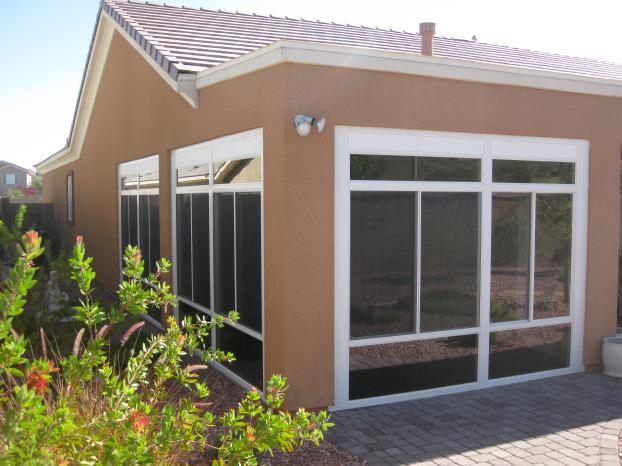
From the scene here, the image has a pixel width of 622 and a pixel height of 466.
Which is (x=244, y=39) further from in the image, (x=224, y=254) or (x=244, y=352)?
(x=244, y=352)

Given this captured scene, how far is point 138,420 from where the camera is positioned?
11.1ft

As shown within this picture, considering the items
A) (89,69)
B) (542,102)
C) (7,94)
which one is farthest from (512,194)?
(7,94)

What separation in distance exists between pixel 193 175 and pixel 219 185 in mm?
1008

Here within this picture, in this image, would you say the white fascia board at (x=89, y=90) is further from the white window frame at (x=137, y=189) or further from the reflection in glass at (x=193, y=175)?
the reflection in glass at (x=193, y=175)

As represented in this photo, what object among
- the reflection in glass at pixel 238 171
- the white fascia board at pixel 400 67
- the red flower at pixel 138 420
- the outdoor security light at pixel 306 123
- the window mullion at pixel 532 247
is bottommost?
the red flower at pixel 138 420

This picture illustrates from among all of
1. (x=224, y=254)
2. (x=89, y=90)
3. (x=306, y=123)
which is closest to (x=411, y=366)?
(x=224, y=254)

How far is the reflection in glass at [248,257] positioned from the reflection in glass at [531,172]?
270 cm

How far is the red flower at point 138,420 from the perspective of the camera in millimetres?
3342

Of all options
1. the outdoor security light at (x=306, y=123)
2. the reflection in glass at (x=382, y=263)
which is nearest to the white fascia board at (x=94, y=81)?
the outdoor security light at (x=306, y=123)

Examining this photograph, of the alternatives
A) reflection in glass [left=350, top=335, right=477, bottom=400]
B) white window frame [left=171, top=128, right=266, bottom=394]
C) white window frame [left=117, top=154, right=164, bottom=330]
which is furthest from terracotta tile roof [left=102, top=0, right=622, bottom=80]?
reflection in glass [left=350, top=335, right=477, bottom=400]

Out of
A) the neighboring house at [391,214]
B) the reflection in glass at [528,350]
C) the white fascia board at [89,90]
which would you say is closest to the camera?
the neighboring house at [391,214]

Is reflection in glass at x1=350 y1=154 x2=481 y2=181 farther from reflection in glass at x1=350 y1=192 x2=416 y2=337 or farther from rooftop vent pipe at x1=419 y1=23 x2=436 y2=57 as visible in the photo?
rooftop vent pipe at x1=419 y1=23 x2=436 y2=57

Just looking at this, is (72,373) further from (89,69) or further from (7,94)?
(7,94)

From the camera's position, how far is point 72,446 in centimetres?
344
